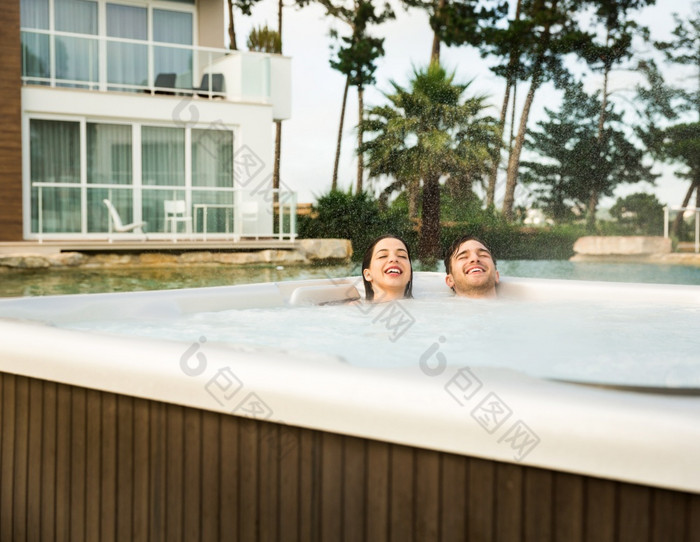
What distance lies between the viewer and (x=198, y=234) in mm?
9062

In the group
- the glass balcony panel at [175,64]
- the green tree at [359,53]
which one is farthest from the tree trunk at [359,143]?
the glass balcony panel at [175,64]

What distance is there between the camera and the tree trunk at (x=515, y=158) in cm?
1540

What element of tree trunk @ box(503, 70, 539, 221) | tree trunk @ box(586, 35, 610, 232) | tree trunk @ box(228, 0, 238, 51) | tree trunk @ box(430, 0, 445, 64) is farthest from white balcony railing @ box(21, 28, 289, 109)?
tree trunk @ box(586, 35, 610, 232)

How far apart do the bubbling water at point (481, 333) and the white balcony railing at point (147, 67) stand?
277 inches

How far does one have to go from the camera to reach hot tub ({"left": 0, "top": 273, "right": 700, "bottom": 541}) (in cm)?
101

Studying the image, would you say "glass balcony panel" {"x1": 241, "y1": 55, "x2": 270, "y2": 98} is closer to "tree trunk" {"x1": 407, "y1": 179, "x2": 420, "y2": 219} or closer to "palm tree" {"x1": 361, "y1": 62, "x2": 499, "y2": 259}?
"palm tree" {"x1": 361, "y1": 62, "x2": 499, "y2": 259}

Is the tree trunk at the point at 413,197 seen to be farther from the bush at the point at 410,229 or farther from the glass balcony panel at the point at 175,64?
the glass balcony panel at the point at 175,64

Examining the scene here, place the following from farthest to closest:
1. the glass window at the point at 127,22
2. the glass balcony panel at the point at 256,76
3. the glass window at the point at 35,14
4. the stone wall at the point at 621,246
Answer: the stone wall at the point at 621,246 < the glass window at the point at 127,22 < the glass balcony panel at the point at 256,76 < the glass window at the point at 35,14

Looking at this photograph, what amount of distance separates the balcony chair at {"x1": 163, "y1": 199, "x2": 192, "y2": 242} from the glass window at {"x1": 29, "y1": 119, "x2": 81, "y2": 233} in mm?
981

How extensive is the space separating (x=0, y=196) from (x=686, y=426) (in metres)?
8.79

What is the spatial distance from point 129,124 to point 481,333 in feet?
24.9

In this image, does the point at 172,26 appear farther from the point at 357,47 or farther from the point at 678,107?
the point at 678,107

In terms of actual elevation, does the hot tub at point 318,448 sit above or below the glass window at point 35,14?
below

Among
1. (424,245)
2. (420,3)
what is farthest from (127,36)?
(420,3)
